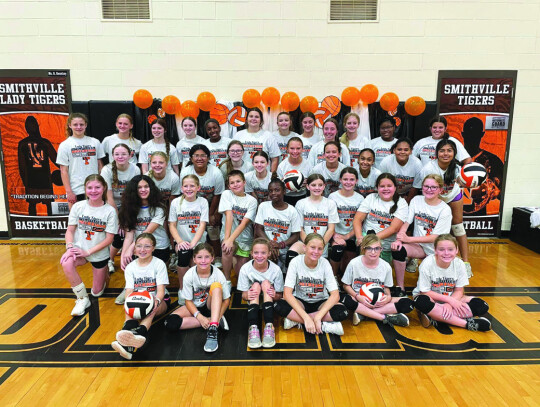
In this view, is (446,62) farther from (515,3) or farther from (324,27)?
(324,27)

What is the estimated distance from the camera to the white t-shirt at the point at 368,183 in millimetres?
4754

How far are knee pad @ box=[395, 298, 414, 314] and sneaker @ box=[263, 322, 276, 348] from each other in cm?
120

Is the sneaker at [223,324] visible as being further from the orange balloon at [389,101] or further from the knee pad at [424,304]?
the orange balloon at [389,101]

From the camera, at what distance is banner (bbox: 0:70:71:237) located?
5.83 m


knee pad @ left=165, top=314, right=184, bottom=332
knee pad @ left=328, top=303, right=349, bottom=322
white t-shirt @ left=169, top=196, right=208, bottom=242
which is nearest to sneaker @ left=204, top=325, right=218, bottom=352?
knee pad @ left=165, top=314, right=184, bottom=332

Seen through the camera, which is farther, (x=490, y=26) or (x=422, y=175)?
(x=490, y=26)

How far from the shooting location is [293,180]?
14.3ft

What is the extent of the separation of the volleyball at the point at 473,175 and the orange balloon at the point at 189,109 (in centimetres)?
347

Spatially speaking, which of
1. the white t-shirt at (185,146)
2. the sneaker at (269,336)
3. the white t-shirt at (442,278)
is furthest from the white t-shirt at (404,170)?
the sneaker at (269,336)

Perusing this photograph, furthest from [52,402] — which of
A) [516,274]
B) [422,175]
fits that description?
[516,274]

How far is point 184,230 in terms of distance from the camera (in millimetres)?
4395

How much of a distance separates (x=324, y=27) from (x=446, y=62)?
1876 millimetres

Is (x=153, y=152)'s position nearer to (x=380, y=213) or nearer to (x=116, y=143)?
(x=116, y=143)

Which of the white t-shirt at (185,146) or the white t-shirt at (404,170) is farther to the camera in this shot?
the white t-shirt at (185,146)
